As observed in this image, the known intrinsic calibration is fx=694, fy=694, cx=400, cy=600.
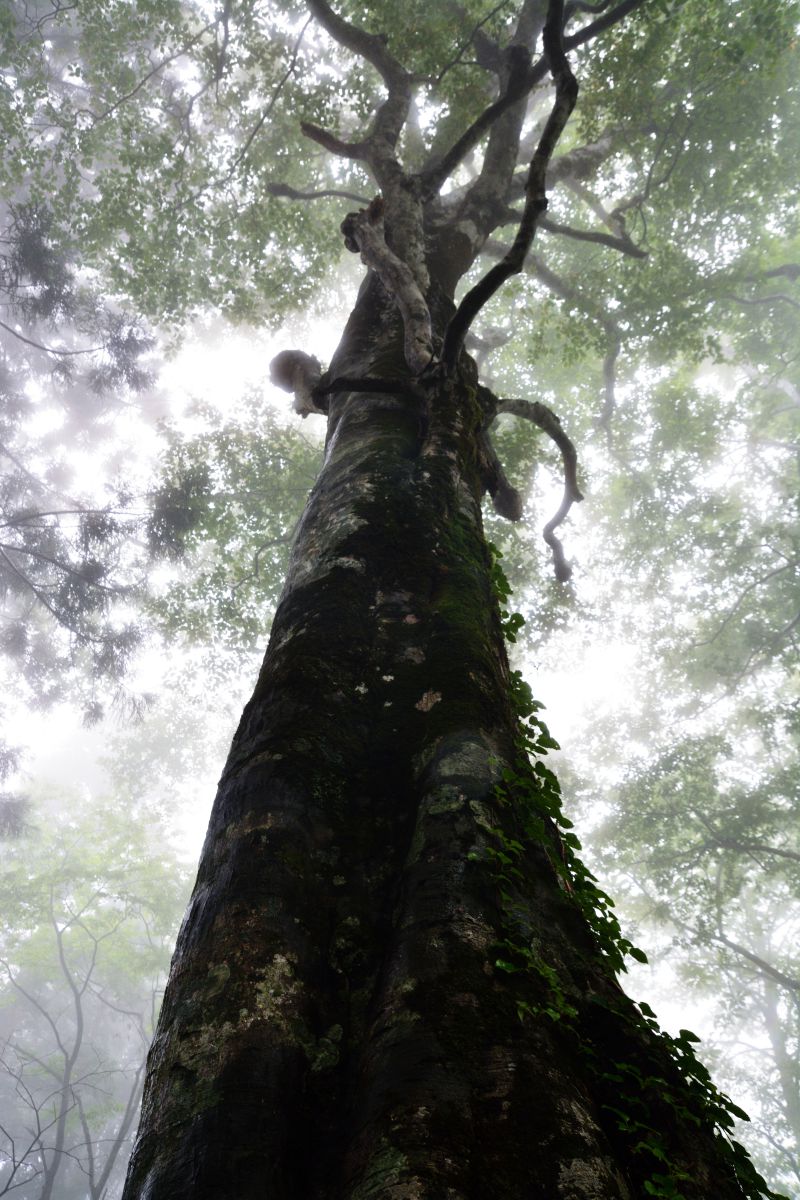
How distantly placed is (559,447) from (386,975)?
4.92 m

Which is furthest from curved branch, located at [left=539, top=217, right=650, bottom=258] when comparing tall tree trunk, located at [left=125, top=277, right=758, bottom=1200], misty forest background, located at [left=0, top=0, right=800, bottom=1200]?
tall tree trunk, located at [left=125, top=277, right=758, bottom=1200]

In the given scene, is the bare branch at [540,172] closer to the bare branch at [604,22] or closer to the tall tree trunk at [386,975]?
the tall tree trunk at [386,975]

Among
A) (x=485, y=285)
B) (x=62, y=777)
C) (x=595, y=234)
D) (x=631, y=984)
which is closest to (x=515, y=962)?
(x=485, y=285)

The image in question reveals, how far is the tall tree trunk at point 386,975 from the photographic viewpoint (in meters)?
1.22

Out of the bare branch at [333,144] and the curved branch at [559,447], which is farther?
the bare branch at [333,144]

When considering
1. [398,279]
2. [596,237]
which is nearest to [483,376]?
[596,237]

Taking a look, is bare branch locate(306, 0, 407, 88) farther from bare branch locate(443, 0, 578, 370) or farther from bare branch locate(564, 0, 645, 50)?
bare branch locate(443, 0, 578, 370)

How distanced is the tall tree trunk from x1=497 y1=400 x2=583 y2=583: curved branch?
2.83m

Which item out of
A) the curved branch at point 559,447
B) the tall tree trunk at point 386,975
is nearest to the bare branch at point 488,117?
the curved branch at point 559,447

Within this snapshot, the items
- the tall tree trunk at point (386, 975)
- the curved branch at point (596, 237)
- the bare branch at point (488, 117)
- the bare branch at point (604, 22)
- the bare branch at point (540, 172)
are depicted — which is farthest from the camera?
the curved branch at point (596, 237)

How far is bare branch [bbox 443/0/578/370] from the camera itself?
10.3 ft

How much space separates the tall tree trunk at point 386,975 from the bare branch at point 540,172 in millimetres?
1556

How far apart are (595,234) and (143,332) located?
8.18m

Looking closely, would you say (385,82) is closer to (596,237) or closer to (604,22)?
(604,22)
